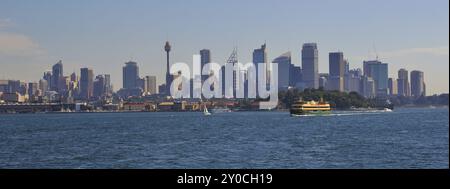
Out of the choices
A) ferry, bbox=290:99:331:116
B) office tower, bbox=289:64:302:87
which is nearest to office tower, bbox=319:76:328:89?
office tower, bbox=289:64:302:87

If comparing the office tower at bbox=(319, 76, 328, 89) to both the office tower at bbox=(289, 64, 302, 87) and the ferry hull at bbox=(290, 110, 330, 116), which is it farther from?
the ferry hull at bbox=(290, 110, 330, 116)

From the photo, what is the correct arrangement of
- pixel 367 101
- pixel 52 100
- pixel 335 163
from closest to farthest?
pixel 335 163 → pixel 52 100 → pixel 367 101

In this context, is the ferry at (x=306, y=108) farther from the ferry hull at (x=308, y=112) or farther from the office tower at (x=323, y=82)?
the office tower at (x=323, y=82)

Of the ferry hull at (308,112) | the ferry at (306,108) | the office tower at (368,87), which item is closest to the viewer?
the ferry hull at (308,112)

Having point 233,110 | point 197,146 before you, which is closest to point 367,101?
point 233,110

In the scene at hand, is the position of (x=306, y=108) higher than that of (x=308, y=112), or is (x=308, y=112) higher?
(x=306, y=108)

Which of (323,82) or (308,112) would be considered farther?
(323,82)

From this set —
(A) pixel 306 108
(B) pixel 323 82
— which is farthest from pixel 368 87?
(A) pixel 306 108

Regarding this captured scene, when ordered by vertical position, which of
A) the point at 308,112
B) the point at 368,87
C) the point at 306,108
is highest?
the point at 368,87

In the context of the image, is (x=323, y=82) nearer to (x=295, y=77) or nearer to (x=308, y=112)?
(x=295, y=77)

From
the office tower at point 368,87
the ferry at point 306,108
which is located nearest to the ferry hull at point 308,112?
the ferry at point 306,108
